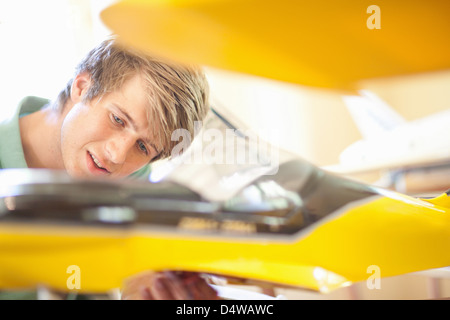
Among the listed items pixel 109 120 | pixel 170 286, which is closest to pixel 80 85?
pixel 109 120

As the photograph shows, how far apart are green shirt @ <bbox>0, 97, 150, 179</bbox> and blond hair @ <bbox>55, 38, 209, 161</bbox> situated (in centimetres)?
2

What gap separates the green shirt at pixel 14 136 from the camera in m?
0.24

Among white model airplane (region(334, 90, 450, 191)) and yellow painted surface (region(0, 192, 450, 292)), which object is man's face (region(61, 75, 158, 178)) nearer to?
A: yellow painted surface (region(0, 192, 450, 292))

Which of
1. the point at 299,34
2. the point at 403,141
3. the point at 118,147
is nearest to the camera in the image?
the point at 299,34

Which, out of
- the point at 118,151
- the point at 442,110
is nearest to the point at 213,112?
the point at 118,151

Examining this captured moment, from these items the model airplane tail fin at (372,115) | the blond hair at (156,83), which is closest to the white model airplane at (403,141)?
the model airplane tail fin at (372,115)

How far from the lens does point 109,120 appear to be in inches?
9.5

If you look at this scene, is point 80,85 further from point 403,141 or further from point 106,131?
point 403,141

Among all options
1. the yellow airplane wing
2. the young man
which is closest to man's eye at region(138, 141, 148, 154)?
the young man

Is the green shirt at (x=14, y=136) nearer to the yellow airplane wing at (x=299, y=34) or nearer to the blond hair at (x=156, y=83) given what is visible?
the blond hair at (x=156, y=83)

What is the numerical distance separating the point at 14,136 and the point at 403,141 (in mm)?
346
